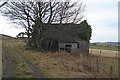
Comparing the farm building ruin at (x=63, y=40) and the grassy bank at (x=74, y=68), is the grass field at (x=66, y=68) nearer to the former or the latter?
the grassy bank at (x=74, y=68)

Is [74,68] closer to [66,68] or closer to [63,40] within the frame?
[66,68]

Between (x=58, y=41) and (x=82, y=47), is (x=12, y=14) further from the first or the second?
(x=82, y=47)

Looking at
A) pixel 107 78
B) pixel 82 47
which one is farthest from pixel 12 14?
pixel 107 78

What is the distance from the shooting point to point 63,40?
46906 mm

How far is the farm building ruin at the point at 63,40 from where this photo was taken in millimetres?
45938

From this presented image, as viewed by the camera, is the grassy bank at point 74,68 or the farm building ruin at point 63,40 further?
the farm building ruin at point 63,40

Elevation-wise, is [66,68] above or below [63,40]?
below

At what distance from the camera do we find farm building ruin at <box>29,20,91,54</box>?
151ft

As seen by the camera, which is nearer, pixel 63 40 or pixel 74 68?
pixel 74 68

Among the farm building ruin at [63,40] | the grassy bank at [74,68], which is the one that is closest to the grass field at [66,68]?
the grassy bank at [74,68]

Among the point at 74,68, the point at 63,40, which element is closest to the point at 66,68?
the point at 74,68

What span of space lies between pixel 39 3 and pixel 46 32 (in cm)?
548

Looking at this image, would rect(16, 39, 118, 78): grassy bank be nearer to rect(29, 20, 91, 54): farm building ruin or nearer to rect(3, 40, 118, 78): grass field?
rect(3, 40, 118, 78): grass field

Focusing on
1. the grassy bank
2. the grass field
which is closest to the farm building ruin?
the grass field
